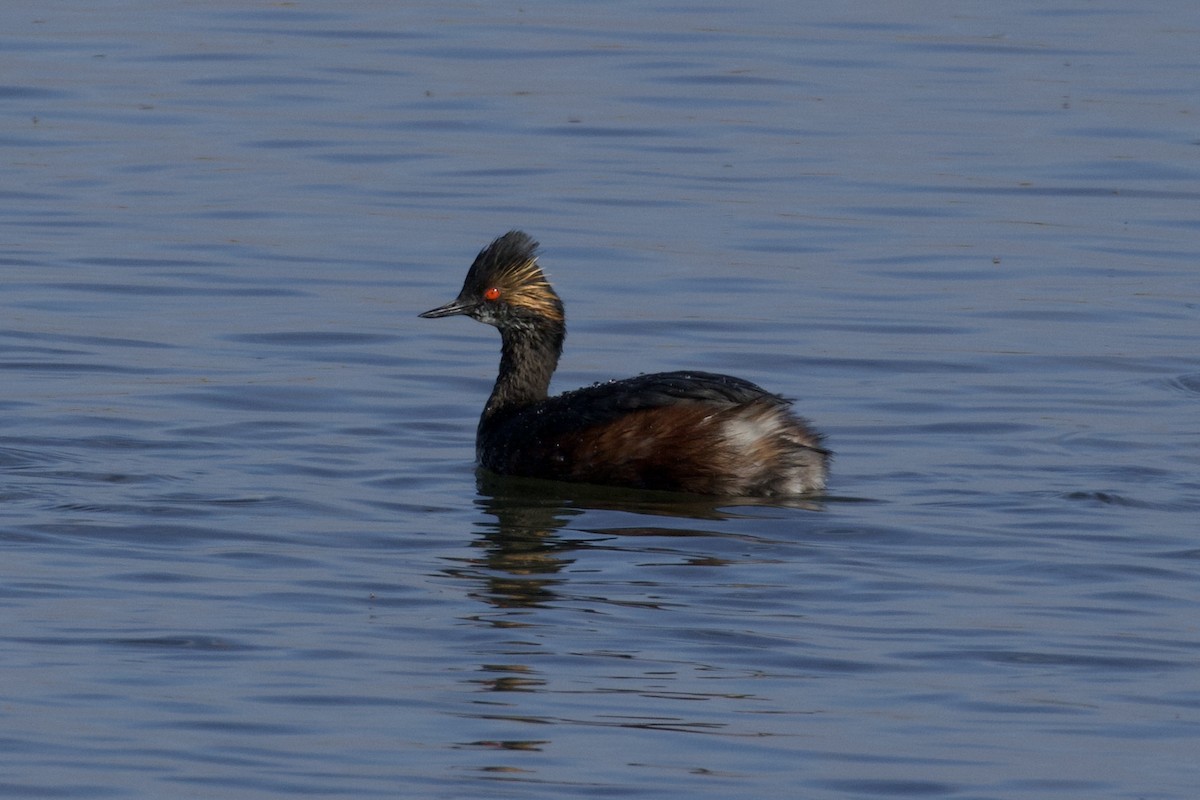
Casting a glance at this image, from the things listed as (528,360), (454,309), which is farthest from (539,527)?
(454,309)

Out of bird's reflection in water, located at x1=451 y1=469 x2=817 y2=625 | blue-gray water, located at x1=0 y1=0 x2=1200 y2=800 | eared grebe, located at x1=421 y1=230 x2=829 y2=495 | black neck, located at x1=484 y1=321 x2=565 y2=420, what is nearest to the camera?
blue-gray water, located at x1=0 y1=0 x2=1200 y2=800

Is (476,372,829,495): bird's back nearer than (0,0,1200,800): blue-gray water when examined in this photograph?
No

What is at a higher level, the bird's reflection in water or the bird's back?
the bird's back

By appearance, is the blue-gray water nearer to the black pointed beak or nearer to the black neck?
the black neck

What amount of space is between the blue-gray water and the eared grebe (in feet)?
0.59

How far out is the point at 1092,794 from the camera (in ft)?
20.5

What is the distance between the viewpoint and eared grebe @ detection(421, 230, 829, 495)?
9.78 metres

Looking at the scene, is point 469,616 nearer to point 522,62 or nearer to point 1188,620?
point 1188,620

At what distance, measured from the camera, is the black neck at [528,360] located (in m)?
11.0

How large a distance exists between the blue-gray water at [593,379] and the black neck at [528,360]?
385 millimetres

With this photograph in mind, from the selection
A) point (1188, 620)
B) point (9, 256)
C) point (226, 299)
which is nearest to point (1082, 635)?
point (1188, 620)

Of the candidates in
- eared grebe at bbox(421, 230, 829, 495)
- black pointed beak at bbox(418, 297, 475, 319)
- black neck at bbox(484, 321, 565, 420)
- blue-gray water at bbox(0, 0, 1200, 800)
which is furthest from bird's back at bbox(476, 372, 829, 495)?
black pointed beak at bbox(418, 297, 475, 319)

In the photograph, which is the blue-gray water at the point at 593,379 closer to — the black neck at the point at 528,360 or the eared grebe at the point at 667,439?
the eared grebe at the point at 667,439

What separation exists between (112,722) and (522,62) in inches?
582
